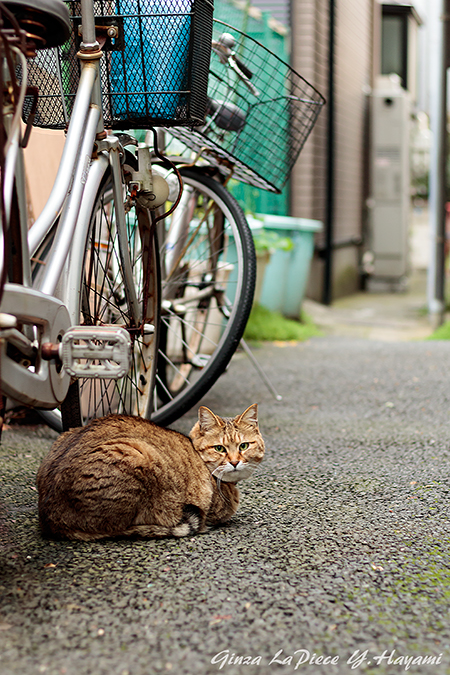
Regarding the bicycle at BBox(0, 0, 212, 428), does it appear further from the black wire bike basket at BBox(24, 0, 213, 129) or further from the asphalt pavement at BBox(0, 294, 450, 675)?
the asphalt pavement at BBox(0, 294, 450, 675)

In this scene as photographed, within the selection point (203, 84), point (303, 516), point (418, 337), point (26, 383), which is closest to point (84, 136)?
point (203, 84)

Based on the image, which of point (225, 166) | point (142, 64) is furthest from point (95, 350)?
point (225, 166)

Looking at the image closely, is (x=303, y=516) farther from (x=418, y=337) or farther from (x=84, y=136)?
(x=418, y=337)

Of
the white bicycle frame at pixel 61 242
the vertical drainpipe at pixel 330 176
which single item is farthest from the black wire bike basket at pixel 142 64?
the vertical drainpipe at pixel 330 176

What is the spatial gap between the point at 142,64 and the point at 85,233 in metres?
0.51

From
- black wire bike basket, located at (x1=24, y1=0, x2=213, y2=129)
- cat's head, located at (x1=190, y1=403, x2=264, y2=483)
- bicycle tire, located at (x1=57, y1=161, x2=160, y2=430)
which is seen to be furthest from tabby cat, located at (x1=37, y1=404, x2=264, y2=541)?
black wire bike basket, located at (x1=24, y1=0, x2=213, y2=129)

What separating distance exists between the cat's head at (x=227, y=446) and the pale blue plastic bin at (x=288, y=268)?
161 inches

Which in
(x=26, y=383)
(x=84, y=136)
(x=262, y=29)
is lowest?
(x=26, y=383)

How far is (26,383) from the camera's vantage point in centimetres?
141

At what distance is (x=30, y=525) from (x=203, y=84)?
1253 mm

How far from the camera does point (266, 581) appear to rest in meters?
1.49

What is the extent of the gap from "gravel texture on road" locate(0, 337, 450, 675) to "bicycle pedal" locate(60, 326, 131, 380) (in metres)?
0.41

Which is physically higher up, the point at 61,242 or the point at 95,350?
the point at 61,242

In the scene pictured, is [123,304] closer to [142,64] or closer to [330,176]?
[142,64]
